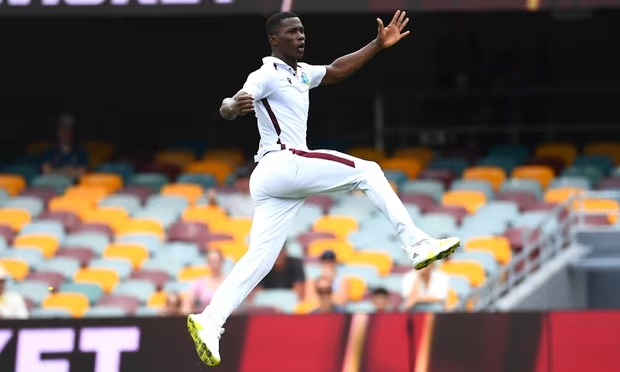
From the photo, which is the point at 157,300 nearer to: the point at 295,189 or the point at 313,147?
the point at 313,147

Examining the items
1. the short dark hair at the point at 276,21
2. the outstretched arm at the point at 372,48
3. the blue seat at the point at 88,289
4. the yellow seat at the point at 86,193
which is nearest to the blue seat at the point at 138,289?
the blue seat at the point at 88,289

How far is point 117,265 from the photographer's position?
1445 cm

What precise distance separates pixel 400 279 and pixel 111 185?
4.16 metres

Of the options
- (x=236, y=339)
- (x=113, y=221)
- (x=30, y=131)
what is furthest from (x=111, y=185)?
(x=236, y=339)

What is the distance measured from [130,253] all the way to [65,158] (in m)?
2.65

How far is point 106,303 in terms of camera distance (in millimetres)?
13562

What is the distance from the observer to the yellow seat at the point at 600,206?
1505cm

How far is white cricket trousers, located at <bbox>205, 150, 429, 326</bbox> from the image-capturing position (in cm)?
855

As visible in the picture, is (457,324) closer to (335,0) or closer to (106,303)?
(106,303)

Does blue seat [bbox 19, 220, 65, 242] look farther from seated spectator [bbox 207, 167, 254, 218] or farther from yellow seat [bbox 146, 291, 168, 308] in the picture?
yellow seat [bbox 146, 291, 168, 308]

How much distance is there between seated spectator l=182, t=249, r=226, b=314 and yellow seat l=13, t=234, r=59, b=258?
3019 millimetres

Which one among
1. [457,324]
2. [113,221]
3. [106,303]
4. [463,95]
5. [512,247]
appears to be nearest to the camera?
[457,324]

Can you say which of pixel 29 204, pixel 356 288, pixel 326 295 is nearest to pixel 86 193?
pixel 29 204

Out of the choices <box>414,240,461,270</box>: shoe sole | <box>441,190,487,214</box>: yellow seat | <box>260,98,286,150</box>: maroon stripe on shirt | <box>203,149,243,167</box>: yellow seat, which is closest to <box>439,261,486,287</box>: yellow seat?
<box>441,190,487,214</box>: yellow seat
